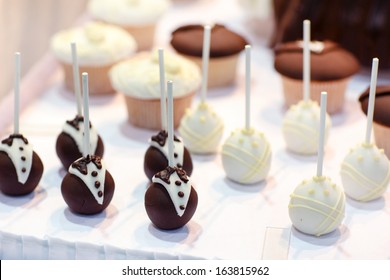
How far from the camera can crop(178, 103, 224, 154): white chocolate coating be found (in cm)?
211

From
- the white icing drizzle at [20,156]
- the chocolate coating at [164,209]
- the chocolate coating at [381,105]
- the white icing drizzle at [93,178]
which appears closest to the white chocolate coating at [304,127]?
the chocolate coating at [381,105]

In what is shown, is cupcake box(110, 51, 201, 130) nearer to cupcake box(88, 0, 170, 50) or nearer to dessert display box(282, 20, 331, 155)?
dessert display box(282, 20, 331, 155)

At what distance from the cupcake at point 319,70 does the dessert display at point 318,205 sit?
0.65 meters

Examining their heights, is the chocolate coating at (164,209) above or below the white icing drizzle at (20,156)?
below

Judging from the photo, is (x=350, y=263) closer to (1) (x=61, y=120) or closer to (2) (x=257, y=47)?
(1) (x=61, y=120)

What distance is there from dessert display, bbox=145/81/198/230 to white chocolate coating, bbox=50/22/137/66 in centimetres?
80

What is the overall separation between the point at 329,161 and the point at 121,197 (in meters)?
0.57

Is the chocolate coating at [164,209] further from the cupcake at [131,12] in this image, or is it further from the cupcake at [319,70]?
the cupcake at [131,12]

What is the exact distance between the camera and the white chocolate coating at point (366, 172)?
189cm

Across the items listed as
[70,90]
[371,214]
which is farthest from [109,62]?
[371,214]

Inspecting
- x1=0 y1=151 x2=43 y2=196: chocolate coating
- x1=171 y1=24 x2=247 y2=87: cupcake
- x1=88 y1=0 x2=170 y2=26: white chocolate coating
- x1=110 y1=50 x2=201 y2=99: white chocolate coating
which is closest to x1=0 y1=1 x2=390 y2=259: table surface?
x1=0 y1=151 x2=43 y2=196: chocolate coating

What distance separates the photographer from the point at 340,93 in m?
2.41

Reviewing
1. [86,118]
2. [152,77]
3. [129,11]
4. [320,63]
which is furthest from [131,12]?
[86,118]

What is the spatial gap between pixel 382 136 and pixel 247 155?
397 mm
